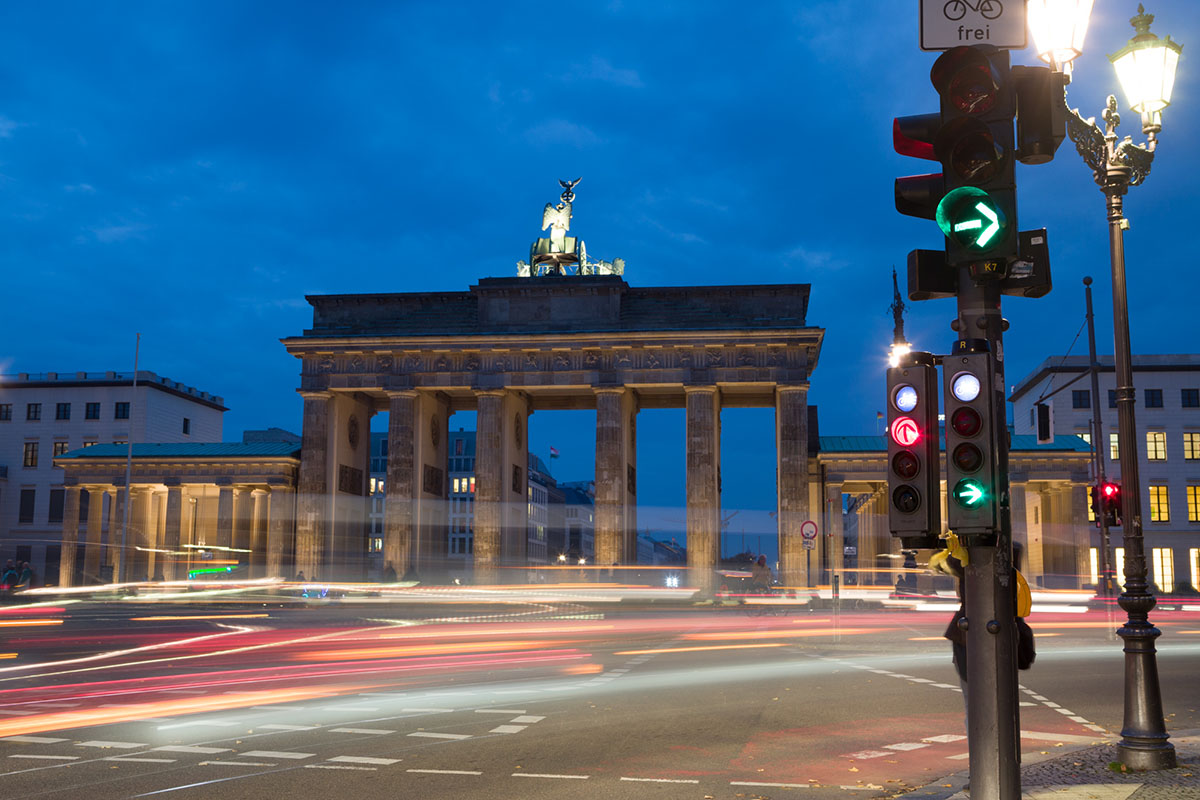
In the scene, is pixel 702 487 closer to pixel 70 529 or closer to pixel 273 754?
pixel 70 529

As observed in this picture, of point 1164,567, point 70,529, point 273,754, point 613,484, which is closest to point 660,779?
point 273,754

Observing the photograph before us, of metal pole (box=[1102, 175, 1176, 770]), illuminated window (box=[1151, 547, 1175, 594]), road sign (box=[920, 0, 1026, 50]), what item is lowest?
illuminated window (box=[1151, 547, 1175, 594])

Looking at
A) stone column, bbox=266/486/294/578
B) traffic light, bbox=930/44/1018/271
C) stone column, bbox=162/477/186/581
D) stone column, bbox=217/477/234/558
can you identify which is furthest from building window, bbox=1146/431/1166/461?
traffic light, bbox=930/44/1018/271

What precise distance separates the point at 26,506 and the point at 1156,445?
85030 mm

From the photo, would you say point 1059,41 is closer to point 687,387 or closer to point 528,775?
point 528,775

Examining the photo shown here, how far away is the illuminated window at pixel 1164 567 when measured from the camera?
68.1 m

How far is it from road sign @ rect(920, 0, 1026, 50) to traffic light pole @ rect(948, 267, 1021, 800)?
195 cm

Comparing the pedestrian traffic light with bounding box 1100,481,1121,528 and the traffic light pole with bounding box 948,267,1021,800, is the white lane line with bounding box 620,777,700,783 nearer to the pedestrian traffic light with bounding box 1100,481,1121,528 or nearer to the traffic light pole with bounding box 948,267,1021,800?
the traffic light pole with bounding box 948,267,1021,800

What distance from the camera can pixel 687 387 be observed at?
58438 mm

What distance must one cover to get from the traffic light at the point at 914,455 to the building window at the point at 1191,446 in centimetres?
7322

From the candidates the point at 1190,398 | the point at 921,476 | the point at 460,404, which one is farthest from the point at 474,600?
the point at 1190,398

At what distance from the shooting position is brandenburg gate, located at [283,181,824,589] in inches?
2261

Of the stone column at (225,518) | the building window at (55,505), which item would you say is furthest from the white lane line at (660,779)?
the building window at (55,505)

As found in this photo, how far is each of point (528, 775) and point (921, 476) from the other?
5.17 metres
